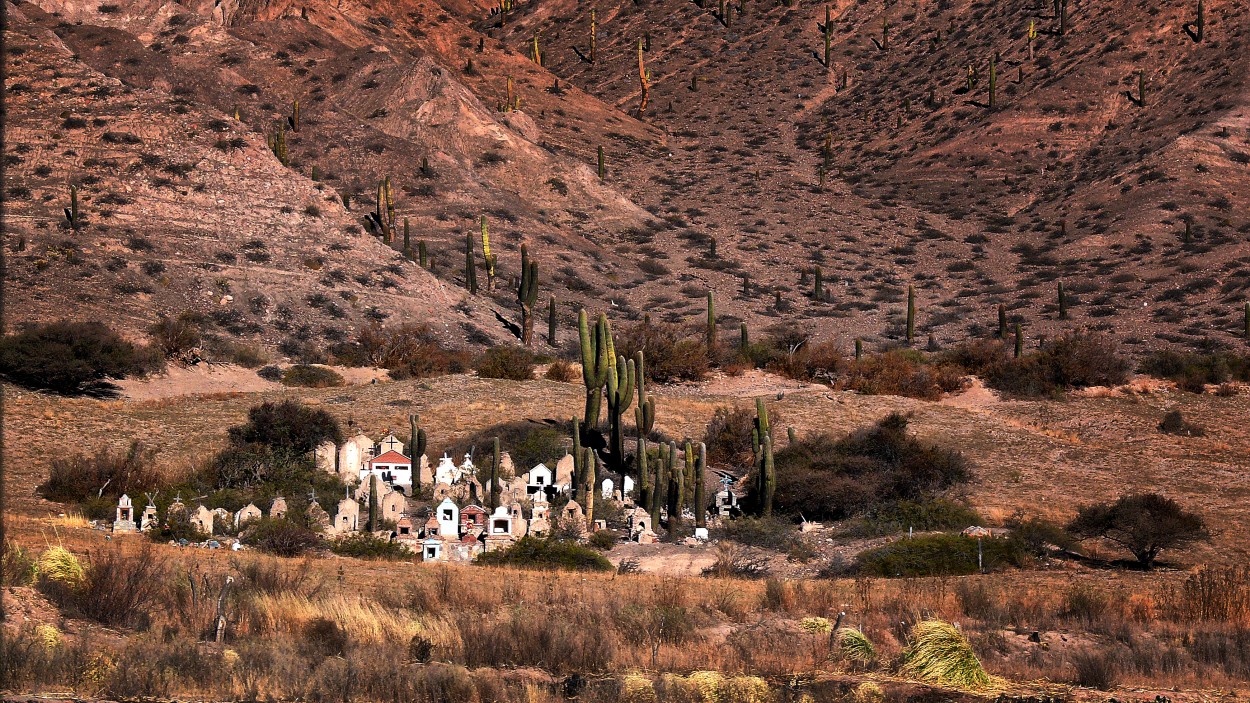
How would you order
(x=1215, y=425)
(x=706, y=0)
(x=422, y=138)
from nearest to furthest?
(x=1215, y=425) < (x=422, y=138) < (x=706, y=0)

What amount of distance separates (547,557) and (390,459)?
30.8 ft

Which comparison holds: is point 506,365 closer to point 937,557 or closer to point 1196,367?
point 1196,367

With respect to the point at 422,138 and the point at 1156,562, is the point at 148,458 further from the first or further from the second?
the point at 422,138

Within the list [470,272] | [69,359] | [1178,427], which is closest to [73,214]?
[69,359]

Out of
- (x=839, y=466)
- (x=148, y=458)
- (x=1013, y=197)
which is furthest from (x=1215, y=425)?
(x=1013, y=197)

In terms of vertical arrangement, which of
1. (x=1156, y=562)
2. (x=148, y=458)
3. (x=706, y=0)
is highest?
(x=706, y=0)

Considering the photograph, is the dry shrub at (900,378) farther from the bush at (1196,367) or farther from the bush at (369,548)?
the bush at (369,548)

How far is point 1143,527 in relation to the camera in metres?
24.9

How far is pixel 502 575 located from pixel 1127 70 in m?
79.1

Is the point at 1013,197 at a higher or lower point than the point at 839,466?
higher

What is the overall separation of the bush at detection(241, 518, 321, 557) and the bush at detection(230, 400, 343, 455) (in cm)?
854

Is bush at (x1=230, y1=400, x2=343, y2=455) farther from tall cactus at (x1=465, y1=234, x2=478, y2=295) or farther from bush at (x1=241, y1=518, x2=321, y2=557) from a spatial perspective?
tall cactus at (x1=465, y1=234, x2=478, y2=295)

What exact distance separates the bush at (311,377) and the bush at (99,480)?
601 inches

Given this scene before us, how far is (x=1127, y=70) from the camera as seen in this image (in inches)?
3447
